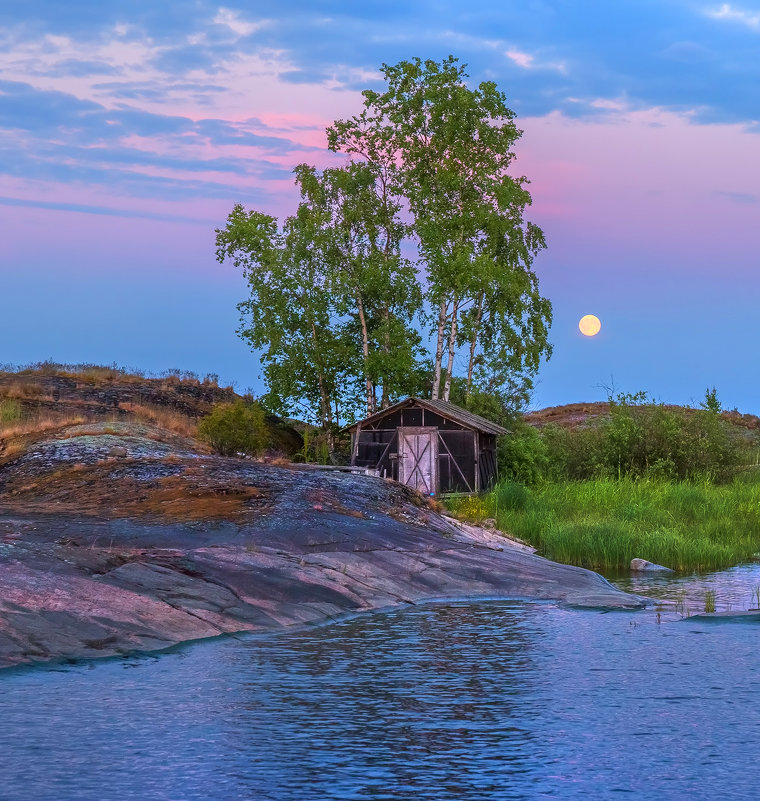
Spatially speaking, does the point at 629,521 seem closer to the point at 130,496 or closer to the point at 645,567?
the point at 645,567

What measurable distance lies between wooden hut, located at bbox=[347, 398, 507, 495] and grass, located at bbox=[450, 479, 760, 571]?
2.82 metres

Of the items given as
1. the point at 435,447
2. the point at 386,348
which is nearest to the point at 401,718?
the point at 435,447

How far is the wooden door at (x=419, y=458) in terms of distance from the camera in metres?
41.2

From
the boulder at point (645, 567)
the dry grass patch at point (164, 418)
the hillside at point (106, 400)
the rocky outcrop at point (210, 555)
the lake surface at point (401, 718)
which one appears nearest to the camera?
the lake surface at point (401, 718)

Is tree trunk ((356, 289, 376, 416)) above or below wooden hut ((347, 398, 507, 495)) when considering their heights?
above

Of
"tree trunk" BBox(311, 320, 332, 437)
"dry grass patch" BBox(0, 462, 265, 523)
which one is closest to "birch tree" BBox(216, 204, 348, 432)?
"tree trunk" BBox(311, 320, 332, 437)

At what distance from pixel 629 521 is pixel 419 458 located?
42.6ft

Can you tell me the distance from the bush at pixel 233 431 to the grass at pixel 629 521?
36.9 feet

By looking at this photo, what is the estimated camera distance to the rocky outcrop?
13898 millimetres

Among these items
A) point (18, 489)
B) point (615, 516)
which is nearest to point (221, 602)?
point (18, 489)

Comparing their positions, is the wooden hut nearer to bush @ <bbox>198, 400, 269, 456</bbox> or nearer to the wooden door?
the wooden door

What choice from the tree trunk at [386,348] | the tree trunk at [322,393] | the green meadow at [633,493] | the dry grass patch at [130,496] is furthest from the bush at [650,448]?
the dry grass patch at [130,496]

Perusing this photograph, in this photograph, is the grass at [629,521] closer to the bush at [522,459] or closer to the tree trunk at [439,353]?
the bush at [522,459]

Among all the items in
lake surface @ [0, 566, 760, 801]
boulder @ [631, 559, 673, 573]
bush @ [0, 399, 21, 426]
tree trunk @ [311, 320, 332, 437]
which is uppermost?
tree trunk @ [311, 320, 332, 437]
